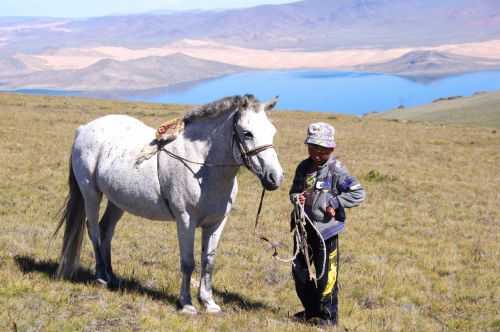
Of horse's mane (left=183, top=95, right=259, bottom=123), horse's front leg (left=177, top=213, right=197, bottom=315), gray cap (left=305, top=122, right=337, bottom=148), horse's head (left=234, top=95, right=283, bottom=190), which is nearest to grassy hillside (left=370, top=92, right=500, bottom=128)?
gray cap (left=305, top=122, right=337, bottom=148)

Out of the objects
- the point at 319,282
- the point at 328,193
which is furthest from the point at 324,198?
the point at 319,282

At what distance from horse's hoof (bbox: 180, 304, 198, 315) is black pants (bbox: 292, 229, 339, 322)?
1.18 metres

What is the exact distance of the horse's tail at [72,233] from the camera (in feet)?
23.0

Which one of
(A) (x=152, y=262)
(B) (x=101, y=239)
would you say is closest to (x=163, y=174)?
(B) (x=101, y=239)

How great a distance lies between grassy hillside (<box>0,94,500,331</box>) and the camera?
230 inches

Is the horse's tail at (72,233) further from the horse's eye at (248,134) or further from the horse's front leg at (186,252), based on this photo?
the horse's eye at (248,134)

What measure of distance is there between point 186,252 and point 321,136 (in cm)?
197

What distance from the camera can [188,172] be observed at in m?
5.86

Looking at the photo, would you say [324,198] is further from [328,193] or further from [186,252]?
[186,252]

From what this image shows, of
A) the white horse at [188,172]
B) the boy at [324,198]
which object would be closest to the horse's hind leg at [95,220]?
the white horse at [188,172]

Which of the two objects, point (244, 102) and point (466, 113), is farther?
point (466, 113)

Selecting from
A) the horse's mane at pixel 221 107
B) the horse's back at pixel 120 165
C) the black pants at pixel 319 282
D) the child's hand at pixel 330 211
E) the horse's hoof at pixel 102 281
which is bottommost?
the horse's hoof at pixel 102 281

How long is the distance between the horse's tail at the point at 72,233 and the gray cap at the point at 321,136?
11.5 feet

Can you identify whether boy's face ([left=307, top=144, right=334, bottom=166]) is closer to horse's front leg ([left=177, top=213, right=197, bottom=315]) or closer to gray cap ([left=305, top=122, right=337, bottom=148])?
gray cap ([left=305, top=122, right=337, bottom=148])
